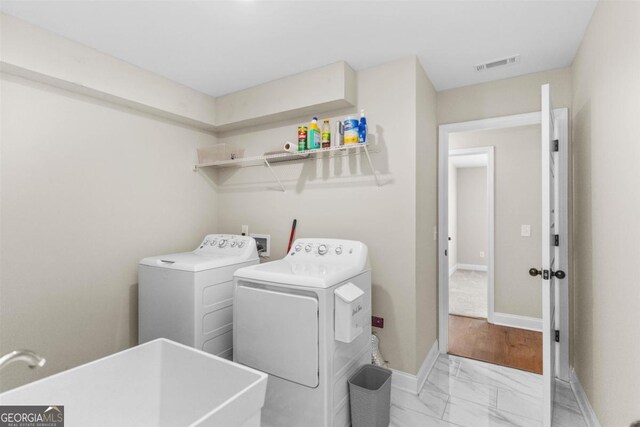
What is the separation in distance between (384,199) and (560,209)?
1.29 meters

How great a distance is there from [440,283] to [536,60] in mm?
1870

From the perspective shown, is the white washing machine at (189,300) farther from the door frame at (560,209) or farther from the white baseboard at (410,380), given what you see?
the door frame at (560,209)

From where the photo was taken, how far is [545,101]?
1.79 m

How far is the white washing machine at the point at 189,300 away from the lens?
2090mm

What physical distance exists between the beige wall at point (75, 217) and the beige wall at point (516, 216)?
346 cm

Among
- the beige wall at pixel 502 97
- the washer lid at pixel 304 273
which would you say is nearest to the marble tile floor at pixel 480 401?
the washer lid at pixel 304 273

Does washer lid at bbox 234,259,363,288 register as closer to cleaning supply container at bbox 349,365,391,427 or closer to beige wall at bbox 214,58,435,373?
beige wall at bbox 214,58,435,373

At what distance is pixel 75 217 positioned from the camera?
86.1 inches

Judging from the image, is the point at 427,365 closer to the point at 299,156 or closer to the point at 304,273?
the point at 304,273

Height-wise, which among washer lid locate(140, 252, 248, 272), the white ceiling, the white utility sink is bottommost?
the white utility sink

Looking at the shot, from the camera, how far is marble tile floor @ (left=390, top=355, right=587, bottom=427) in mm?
1949

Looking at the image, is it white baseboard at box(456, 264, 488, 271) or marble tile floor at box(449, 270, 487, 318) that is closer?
marble tile floor at box(449, 270, 487, 318)

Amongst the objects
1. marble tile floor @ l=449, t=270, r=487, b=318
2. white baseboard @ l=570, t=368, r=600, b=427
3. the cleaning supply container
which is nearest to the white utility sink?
the cleaning supply container

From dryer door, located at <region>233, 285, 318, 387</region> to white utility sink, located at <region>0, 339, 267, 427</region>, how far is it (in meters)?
0.71
